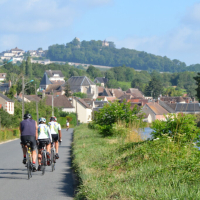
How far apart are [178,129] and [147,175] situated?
4141 mm

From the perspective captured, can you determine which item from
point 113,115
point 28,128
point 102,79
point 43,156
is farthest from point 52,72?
point 28,128

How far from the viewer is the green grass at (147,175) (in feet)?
20.8

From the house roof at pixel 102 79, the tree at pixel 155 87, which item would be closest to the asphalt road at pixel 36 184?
the tree at pixel 155 87

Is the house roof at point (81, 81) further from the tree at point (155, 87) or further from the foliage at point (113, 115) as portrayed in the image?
the foliage at point (113, 115)

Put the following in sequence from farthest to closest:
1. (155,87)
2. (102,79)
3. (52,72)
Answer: (102,79)
(52,72)
(155,87)

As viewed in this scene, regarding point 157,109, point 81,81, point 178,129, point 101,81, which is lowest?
point 157,109

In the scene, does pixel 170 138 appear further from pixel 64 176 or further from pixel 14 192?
pixel 14 192

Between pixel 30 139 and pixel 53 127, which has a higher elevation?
pixel 53 127

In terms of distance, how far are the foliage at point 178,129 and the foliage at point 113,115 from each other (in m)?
8.86

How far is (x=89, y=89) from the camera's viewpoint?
458ft

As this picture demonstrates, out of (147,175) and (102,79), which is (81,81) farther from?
(147,175)

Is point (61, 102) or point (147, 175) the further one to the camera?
point (61, 102)

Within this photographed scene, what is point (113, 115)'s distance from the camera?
21.6 m

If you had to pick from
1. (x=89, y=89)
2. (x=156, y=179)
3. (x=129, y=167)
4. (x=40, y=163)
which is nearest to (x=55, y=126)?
(x=40, y=163)
